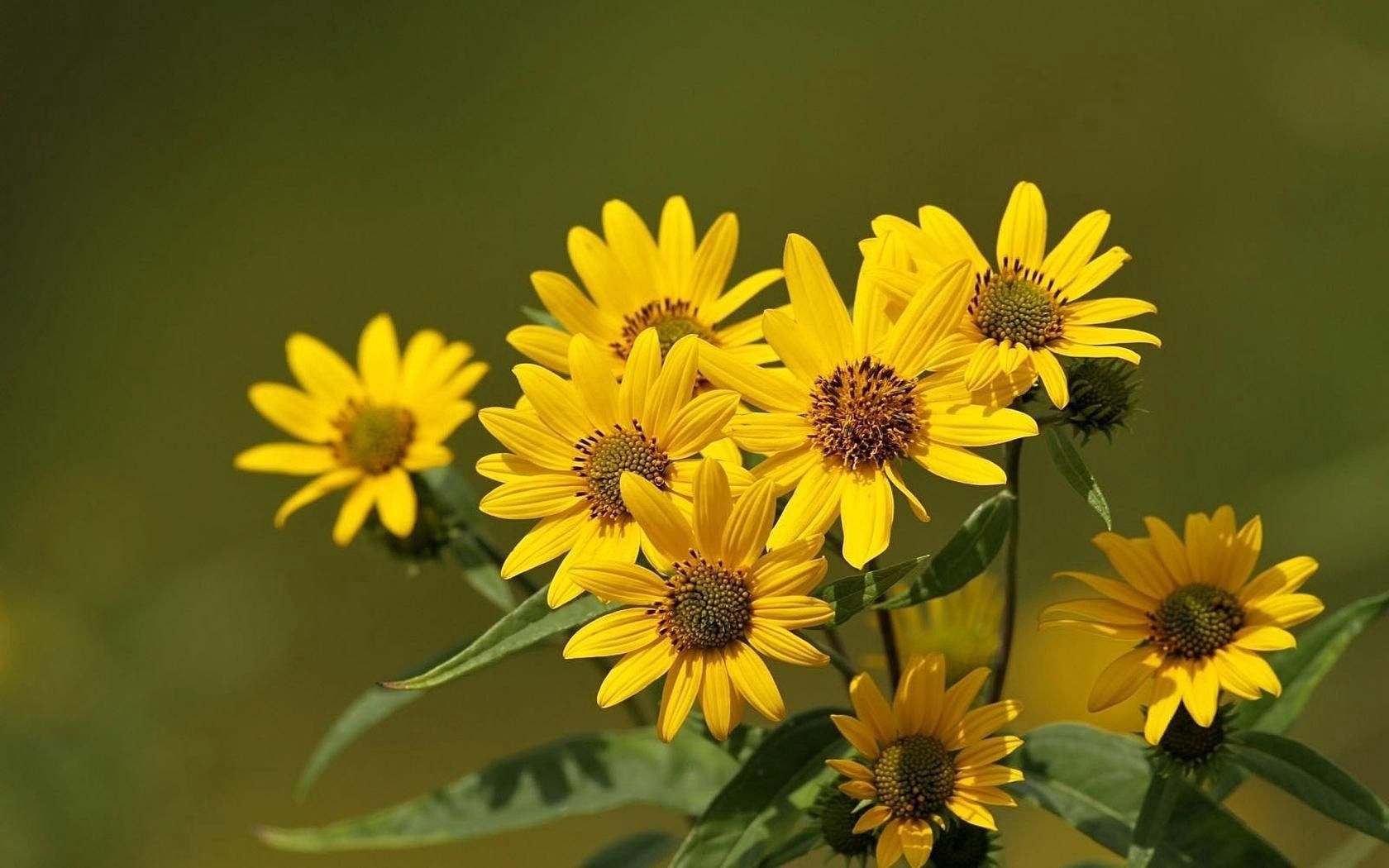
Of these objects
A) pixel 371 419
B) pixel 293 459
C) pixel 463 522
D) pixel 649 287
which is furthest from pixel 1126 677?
pixel 293 459

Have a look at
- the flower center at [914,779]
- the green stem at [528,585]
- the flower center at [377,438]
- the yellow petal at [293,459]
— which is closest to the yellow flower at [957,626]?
the green stem at [528,585]

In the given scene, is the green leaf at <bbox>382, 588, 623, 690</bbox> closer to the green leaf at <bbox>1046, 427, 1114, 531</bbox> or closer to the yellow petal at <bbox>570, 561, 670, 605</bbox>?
the yellow petal at <bbox>570, 561, 670, 605</bbox>

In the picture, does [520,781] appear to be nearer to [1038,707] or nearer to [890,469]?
[890,469]

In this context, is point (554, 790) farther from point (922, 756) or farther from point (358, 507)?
point (922, 756)

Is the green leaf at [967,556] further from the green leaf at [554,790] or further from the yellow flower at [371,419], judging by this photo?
the yellow flower at [371,419]

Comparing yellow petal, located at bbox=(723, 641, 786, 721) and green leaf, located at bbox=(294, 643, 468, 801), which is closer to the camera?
yellow petal, located at bbox=(723, 641, 786, 721)

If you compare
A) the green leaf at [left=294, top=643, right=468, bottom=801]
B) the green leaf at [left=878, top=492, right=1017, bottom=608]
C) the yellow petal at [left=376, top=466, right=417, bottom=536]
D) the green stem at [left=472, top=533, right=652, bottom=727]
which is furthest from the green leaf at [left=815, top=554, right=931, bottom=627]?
the green leaf at [left=294, top=643, right=468, bottom=801]

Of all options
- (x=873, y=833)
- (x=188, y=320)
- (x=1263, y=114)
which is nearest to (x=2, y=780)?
(x=873, y=833)
